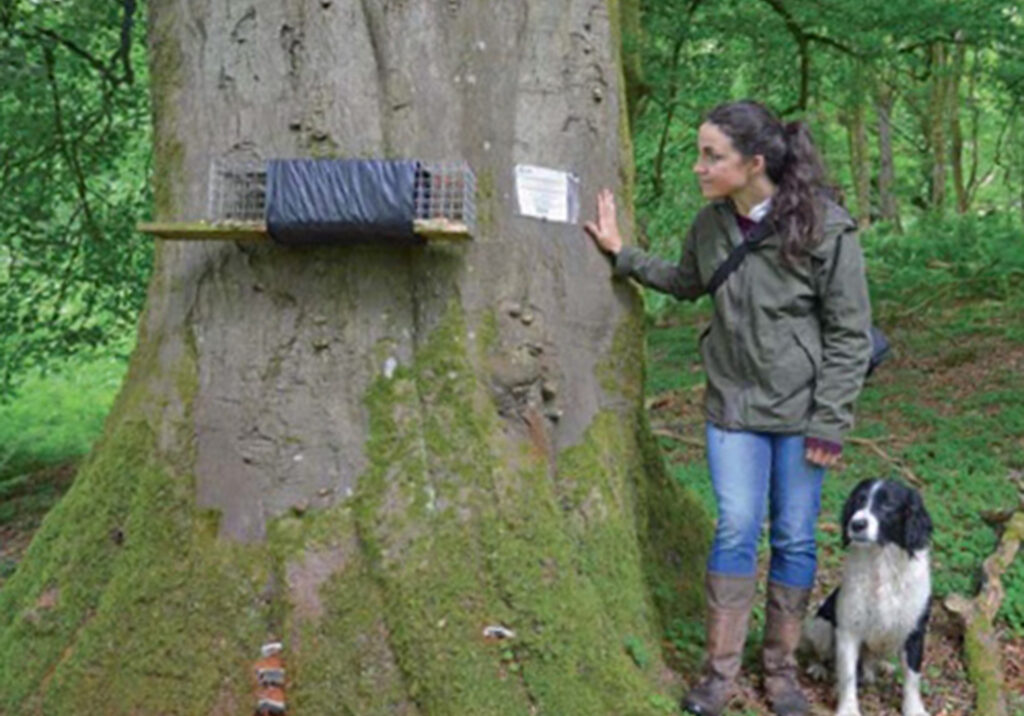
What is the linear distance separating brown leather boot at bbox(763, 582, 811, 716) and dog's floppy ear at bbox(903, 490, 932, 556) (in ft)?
1.48

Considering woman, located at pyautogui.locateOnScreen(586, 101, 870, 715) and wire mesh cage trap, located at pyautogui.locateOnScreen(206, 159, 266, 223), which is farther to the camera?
woman, located at pyautogui.locateOnScreen(586, 101, 870, 715)

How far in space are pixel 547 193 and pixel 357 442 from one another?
118cm

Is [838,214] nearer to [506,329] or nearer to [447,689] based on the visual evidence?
[506,329]

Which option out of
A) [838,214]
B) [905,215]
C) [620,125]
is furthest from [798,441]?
[905,215]

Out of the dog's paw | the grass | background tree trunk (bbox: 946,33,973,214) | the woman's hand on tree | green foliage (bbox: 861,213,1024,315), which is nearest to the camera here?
the woman's hand on tree

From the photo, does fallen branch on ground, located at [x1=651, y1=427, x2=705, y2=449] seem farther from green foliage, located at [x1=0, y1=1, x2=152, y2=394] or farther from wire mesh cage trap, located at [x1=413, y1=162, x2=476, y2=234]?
wire mesh cage trap, located at [x1=413, y1=162, x2=476, y2=234]

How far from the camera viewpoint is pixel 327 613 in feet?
11.6

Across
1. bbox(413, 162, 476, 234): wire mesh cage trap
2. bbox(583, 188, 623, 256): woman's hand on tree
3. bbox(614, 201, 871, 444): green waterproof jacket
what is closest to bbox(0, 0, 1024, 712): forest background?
bbox(614, 201, 871, 444): green waterproof jacket

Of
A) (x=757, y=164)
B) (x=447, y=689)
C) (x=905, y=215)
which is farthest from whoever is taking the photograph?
A: (x=905, y=215)

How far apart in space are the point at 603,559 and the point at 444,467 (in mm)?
736

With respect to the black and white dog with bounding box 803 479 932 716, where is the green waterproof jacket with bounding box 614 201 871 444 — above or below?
above

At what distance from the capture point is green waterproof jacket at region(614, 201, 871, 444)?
153 inches

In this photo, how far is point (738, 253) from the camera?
400cm

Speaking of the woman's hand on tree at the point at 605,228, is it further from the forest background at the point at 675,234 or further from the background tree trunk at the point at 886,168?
the background tree trunk at the point at 886,168
